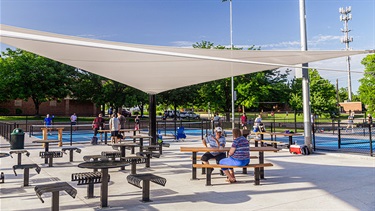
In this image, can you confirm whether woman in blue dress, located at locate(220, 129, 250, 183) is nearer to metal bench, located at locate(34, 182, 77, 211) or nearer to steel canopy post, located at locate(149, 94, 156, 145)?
metal bench, located at locate(34, 182, 77, 211)

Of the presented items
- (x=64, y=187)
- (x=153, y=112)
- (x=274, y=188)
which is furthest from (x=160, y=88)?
(x=64, y=187)

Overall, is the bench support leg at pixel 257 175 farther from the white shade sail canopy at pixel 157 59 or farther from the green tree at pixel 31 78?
the green tree at pixel 31 78

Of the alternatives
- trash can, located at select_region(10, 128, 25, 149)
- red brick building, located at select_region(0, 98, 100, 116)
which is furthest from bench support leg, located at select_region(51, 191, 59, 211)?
red brick building, located at select_region(0, 98, 100, 116)

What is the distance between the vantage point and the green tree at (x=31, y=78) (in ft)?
A: 115

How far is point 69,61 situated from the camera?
6773 millimetres

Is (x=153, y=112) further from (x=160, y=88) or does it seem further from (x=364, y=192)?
(x=364, y=192)

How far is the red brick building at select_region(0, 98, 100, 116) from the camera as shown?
4338 cm

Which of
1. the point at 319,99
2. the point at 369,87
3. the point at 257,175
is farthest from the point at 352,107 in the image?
the point at 257,175

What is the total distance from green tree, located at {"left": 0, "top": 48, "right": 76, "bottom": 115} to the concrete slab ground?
30313 mm


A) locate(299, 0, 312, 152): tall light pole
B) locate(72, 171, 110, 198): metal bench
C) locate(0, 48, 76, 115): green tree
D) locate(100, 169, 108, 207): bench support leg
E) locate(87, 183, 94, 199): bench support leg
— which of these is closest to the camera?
locate(100, 169, 108, 207): bench support leg

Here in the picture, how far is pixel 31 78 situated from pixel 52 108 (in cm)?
1252

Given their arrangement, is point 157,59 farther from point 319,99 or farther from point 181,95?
point 181,95

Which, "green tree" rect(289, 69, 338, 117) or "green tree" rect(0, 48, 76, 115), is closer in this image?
"green tree" rect(289, 69, 338, 117)

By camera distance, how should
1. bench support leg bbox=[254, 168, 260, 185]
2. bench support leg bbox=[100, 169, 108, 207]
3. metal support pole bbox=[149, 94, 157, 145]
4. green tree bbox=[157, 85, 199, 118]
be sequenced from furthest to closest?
green tree bbox=[157, 85, 199, 118], metal support pole bbox=[149, 94, 157, 145], bench support leg bbox=[254, 168, 260, 185], bench support leg bbox=[100, 169, 108, 207]
